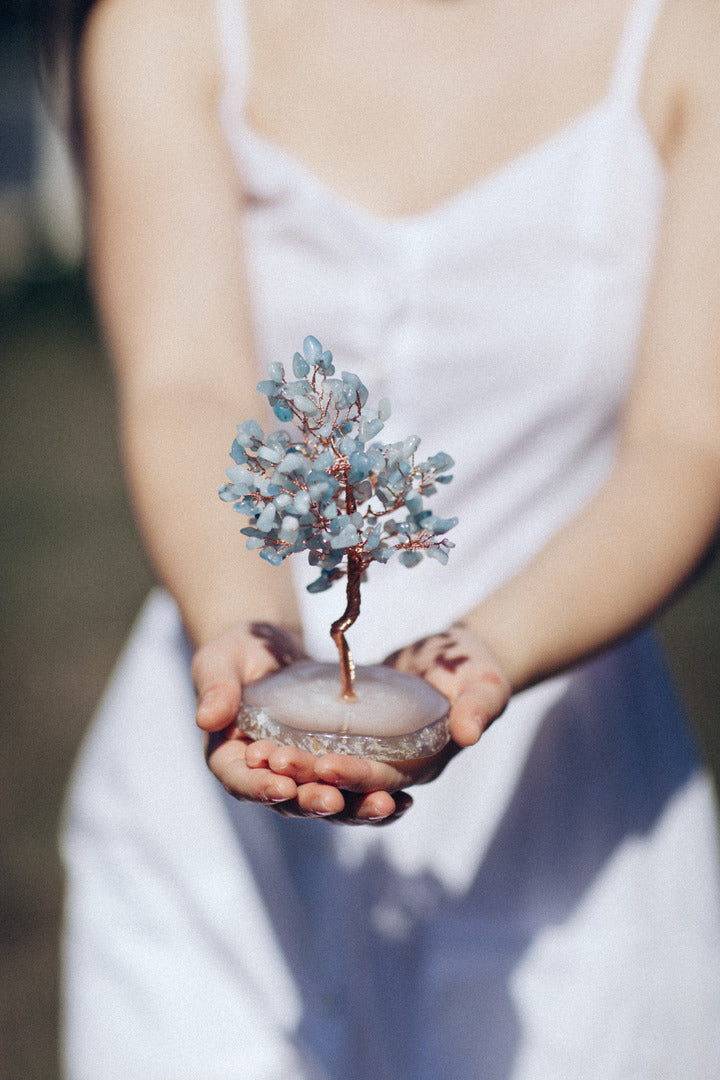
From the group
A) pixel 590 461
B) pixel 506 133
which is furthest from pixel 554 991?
pixel 506 133

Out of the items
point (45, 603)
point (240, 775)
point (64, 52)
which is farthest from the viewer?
point (45, 603)

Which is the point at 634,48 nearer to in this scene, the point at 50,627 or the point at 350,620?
the point at 350,620

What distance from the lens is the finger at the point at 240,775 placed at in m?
1.25

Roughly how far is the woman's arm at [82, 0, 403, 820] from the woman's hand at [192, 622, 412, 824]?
169 millimetres

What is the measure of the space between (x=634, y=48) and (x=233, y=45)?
0.66 meters

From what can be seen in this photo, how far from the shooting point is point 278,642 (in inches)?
58.4

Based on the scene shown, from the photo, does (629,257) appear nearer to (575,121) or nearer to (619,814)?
(575,121)

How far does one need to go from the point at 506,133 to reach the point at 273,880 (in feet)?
4.30

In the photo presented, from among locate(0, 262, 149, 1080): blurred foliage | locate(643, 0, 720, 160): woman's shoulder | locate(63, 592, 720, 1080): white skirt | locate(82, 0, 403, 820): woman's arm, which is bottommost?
locate(0, 262, 149, 1080): blurred foliage

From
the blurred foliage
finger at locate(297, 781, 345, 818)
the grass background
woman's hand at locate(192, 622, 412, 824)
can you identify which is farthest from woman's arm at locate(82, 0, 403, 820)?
the blurred foliage

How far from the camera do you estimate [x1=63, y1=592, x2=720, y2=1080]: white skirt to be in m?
1.77

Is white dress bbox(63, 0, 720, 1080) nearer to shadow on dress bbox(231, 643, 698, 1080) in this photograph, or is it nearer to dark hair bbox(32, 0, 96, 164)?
shadow on dress bbox(231, 643, 698, 1080)

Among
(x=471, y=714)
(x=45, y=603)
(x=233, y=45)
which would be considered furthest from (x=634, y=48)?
(x=45, y=603)

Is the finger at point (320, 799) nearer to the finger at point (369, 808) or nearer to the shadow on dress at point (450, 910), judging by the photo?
the finger at point (369, 808)
